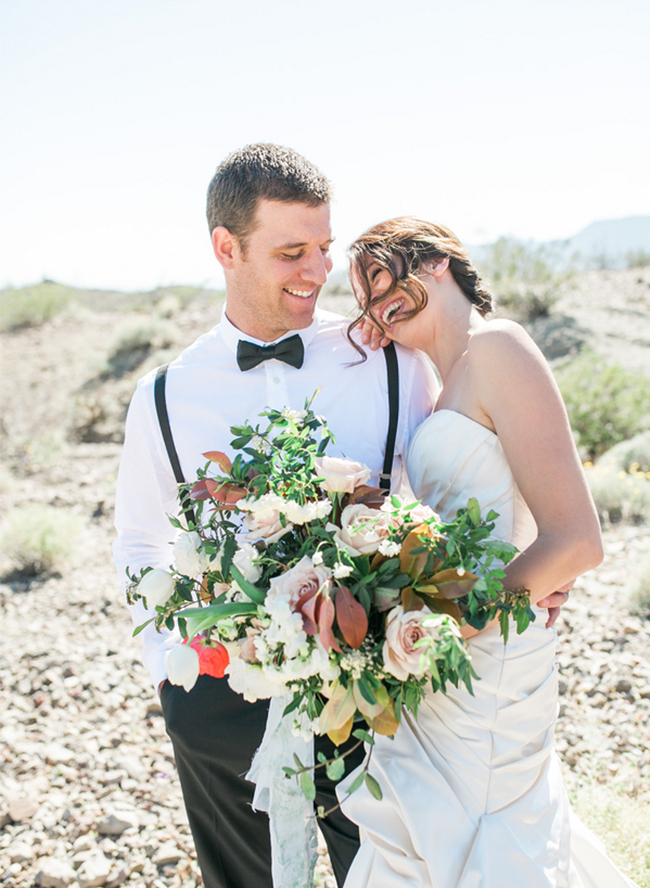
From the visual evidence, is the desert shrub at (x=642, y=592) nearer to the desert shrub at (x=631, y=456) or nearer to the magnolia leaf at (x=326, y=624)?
the desert shrub at (x=631, y=456)

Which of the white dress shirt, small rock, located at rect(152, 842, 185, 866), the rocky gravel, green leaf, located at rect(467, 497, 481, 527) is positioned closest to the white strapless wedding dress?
the white dress shirt

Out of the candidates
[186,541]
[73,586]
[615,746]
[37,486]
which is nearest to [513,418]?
[186,541]

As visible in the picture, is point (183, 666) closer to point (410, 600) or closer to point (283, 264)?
point (410, 600)

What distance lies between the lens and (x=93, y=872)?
268 cm

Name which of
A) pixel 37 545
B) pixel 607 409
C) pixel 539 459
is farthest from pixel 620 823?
pixel 607 409

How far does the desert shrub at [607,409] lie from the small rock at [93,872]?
6.64 meters

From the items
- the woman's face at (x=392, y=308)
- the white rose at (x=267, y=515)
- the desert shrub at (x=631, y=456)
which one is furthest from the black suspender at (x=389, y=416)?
the desert shrub at (x=631, y=456)

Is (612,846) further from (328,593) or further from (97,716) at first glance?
(97,716)

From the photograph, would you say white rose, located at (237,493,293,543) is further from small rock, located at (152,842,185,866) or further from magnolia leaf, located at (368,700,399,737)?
small rock, located at (152,842,185,866)

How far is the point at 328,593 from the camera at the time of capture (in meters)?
1.36

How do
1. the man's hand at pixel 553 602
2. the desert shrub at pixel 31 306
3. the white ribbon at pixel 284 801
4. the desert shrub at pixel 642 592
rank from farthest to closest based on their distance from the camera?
the desert shrub at pixel 31 306 < the desert shrub at pixel 642 592 < the man's hand at pixel 553 602 < the white ribbon at pixel 284 801

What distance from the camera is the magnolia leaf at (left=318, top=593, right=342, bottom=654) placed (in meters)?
1.32

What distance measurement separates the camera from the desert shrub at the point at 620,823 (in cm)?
240

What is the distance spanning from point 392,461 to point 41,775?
8.12 ft
